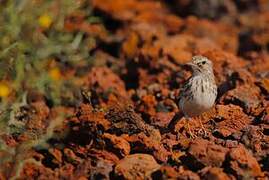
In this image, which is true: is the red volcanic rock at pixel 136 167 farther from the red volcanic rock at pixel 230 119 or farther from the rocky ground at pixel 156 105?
the red volcanic rock at pixel 230 119

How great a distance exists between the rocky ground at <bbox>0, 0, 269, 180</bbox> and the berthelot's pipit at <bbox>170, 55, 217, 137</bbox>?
0.15 meters

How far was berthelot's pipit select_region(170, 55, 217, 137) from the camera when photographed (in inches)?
338

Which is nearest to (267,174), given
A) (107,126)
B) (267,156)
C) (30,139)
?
(267,156)

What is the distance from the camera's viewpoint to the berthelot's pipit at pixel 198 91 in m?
8.59

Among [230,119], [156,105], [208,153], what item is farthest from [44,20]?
[208,153]

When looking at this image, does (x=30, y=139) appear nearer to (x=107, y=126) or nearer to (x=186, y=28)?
(x=107, y=126)

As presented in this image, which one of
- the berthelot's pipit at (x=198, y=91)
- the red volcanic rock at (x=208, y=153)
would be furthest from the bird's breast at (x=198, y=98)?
the red volcanic rock at (x=208, y=153)

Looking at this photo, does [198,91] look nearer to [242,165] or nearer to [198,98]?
[198,98]

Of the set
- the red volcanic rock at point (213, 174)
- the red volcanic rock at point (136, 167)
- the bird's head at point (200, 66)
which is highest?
the red volcanic rock at point (213, 174)

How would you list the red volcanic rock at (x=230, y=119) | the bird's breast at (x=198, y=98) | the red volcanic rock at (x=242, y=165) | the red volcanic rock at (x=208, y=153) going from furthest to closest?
1. the bird's breast at (x=198, y=98)
2. the red volcanic rock at (x=230, y=119)
3. the red volcanic rock at (x=208, y=153)
4. the red volcanic rock at (x=242, y=165)

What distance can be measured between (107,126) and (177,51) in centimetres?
382

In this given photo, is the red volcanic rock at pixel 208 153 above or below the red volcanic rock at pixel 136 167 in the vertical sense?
above

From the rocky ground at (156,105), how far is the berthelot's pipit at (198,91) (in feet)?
0.49

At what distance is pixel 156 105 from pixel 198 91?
3.26 ft
